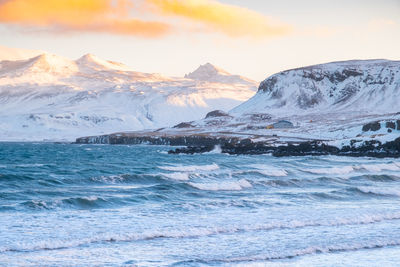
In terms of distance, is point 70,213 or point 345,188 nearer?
point 70,213

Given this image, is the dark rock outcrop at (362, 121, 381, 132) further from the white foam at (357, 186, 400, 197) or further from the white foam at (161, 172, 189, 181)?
the white foam at (357, 186, 400, 197)

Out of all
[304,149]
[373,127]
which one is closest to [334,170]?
[304,149]

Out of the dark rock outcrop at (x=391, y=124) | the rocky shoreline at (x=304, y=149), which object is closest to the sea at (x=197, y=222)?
the rocky shoreline at (x=304, y=149)

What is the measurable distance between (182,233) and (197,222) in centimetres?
→ 282

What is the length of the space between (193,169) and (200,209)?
92.2ft

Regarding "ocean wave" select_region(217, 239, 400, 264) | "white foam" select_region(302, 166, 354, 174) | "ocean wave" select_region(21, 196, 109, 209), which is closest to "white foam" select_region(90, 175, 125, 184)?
"ocean wave" select_region(21, 196, 109, 209)

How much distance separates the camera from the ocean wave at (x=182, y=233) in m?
24.6

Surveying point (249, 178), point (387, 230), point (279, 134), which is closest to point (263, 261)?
point (387, 230)

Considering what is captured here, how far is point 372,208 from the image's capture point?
118ft

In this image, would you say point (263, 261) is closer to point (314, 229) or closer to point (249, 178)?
point (314, 229)

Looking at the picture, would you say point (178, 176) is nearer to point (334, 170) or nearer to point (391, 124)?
point (334, 170)

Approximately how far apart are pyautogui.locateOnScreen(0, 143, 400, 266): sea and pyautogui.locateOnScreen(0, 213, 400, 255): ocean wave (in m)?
0.04

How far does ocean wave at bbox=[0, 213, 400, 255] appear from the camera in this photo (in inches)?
969

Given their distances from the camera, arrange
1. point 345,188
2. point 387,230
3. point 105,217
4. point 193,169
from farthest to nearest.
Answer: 1. point 193,169
2. point 345,188
3. point 105,217
4. point 387,230
